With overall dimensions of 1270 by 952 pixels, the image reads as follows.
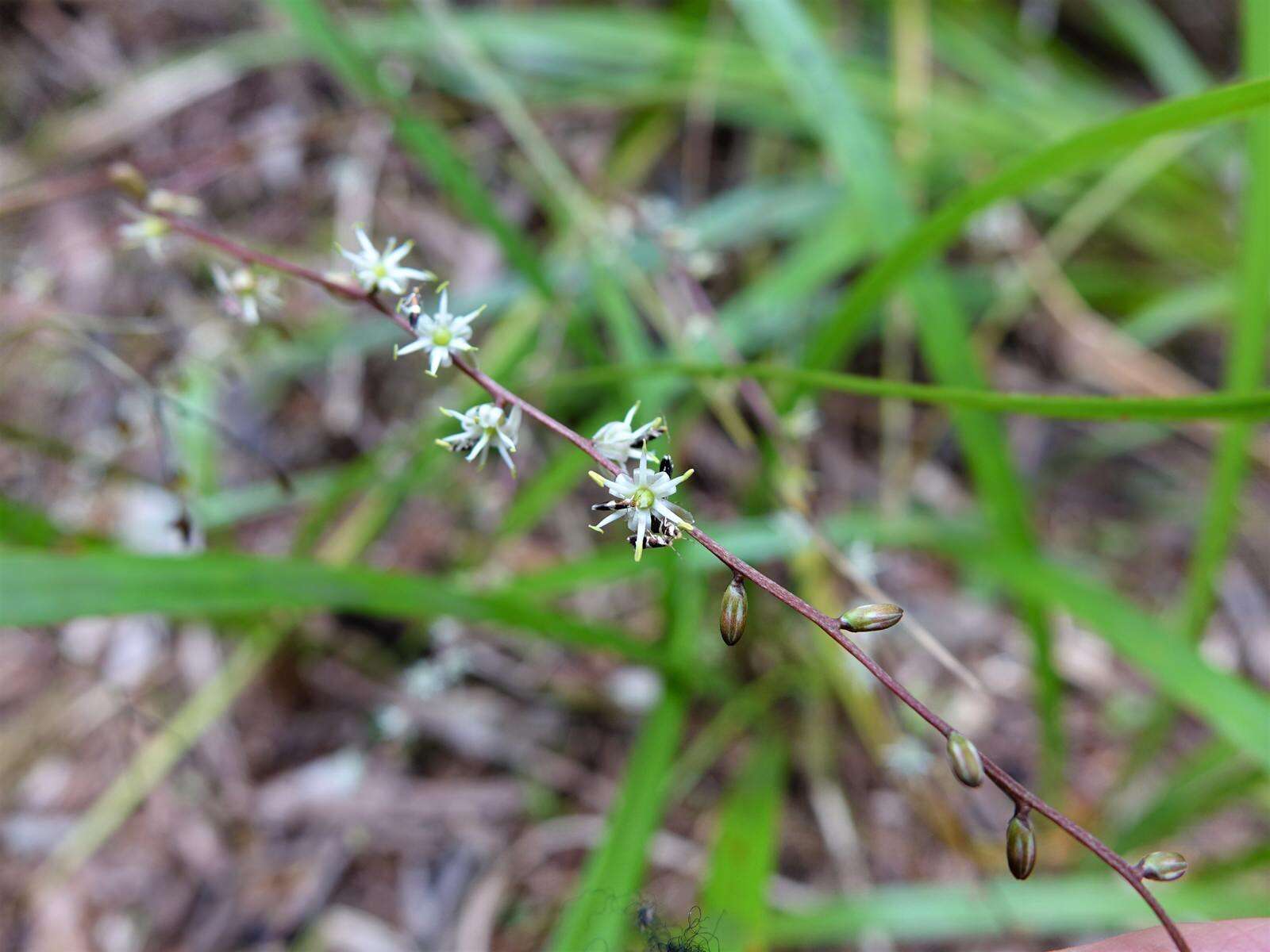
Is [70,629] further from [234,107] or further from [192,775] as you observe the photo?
[234,107]

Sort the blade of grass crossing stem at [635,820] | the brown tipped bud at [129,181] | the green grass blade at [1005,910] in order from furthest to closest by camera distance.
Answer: the green grass blade at [1005,910]
the blade of grass crossing stem at [635,820]
the brown tipped bud at [129,181]

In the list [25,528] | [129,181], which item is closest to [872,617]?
[129,181]

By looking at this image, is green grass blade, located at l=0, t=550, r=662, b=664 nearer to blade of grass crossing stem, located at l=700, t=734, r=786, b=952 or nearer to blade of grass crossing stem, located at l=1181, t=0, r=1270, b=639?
blade of grass crossing stem, located at l=700, t=734, r=786, b=952

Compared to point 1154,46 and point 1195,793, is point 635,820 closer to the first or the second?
point 1195,793

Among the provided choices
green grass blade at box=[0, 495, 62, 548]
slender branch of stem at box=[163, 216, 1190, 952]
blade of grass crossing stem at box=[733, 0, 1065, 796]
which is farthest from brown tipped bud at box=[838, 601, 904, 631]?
green grass blade at box=[0, 495, 62, 548]

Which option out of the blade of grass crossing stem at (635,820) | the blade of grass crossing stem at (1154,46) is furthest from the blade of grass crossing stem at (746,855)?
the blade of grass crossing stem at (1154,46)

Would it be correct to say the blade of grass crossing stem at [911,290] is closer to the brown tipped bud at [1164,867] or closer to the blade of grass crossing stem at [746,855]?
the blade of grass crossing stem at [746,855]

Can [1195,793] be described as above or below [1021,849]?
above
